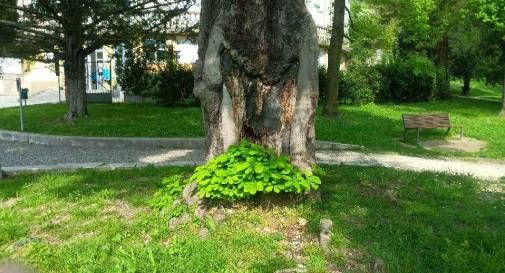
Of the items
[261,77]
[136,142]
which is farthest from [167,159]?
[261,77]

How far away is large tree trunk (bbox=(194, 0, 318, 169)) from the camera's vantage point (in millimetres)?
5391

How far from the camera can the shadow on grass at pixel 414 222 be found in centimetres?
425

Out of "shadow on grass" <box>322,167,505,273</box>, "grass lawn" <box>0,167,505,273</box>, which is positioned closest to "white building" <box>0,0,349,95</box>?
"grass lawn" <box>0,167,505,273</box>

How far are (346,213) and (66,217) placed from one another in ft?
10.00

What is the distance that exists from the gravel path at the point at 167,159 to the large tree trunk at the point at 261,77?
128 inches

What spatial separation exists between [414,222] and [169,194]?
8.69ft

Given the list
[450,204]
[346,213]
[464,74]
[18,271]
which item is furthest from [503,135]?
[464,74]

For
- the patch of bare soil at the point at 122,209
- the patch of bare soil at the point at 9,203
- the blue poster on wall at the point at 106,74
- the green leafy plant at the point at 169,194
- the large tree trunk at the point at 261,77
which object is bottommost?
the patch of bare soil at the point at 9,203

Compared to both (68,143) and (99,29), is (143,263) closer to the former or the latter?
(68,143)

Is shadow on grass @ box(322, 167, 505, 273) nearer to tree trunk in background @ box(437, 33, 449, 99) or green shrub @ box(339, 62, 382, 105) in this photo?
green shrub @ box(339, 62, 382, 105)

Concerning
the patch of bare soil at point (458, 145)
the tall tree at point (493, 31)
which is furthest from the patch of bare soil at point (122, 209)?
the tall tree at point (493, 31)

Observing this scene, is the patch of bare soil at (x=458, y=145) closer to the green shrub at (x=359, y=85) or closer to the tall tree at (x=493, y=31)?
the tall tree at (x=493, y=31)

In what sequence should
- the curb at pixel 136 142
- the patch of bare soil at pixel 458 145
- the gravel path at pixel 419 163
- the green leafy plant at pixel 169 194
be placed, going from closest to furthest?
the green leafy plant at pixel 169 194 < the gravel path at pixel 419 163 < the curb at pixel 136 142 < the patch of bare soil at pixel 458 145

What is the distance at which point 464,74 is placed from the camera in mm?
37094
